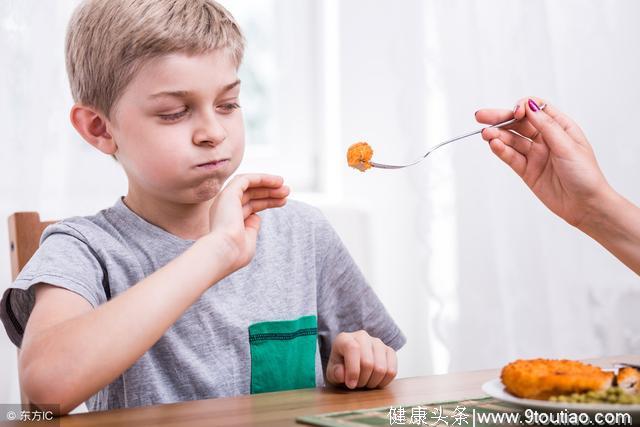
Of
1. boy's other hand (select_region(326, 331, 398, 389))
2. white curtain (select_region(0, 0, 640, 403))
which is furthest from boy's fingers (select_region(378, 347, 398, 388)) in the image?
white curtain (select_region(0, 0, 640, 403))

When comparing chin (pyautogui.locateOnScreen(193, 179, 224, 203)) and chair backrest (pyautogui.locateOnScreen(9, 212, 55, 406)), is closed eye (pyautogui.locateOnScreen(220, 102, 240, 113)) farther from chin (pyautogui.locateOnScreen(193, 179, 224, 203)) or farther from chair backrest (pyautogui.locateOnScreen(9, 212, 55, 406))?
chair backrest (pyautogui.locateOnScreen(9, 212, 55, 406))

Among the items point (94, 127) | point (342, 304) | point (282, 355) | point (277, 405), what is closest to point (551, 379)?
point (277, 405)

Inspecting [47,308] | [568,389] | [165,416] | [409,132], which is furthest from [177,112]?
[409,132]

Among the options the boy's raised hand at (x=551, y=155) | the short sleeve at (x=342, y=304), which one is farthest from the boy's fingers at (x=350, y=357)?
the boy's raised hand at (x=551, y=155)

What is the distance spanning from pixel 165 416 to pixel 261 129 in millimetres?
1647

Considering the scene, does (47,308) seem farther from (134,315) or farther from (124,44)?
(124,44)

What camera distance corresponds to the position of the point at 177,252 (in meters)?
1.16

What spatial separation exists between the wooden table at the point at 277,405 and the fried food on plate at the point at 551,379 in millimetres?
180

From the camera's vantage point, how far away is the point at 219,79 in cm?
109

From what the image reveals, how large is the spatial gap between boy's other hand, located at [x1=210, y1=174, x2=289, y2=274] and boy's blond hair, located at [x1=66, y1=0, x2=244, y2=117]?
209mm

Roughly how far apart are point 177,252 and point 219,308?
0.33ft

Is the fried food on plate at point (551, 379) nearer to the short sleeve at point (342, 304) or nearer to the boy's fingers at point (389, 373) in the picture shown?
the boy's fingers at point (389, 373)

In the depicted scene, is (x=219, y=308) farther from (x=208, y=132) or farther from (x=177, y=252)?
(x=208, y=132)

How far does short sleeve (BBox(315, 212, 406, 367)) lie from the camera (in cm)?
131
